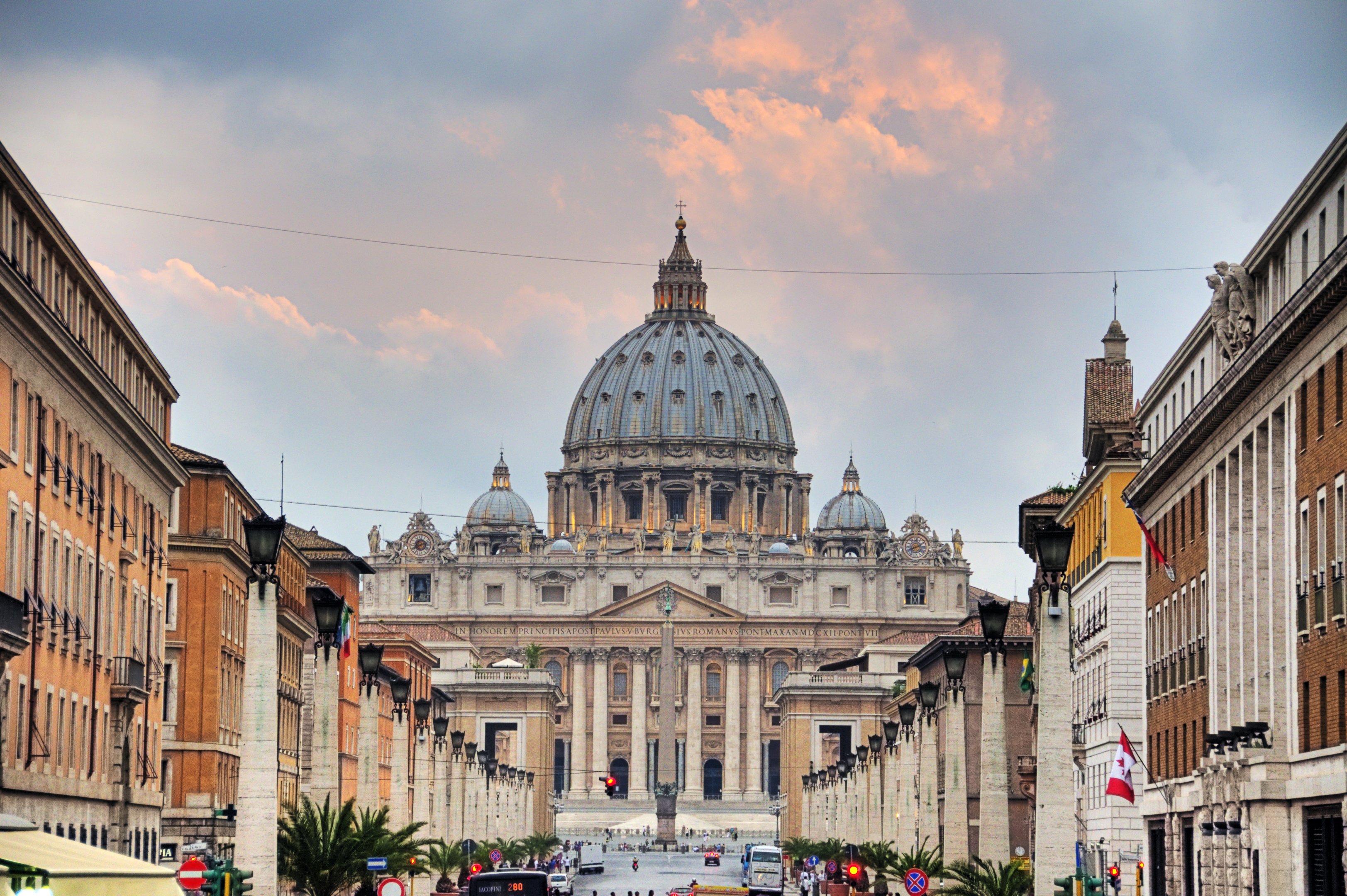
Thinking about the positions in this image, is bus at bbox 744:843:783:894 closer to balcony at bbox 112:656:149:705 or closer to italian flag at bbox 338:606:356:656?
italian flag at bbox 338:606:356:656

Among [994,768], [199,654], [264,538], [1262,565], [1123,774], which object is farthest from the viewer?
[199,654]

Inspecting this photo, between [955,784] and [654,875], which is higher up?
[955,784]

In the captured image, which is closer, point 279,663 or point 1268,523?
point 1268,523

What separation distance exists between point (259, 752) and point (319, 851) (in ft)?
40.5

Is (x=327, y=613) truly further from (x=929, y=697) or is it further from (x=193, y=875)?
(x=929, y=697)

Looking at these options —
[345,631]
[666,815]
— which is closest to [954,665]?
[345,631]

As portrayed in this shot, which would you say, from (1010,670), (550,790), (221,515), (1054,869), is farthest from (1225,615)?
(550,790)

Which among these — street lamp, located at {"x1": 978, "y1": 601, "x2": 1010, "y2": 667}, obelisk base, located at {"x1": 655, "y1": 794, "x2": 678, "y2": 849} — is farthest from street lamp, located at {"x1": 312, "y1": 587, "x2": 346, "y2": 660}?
obelisk base, located at {"x1": 655, "y1": 794, "x2": 678, "y2": 849}

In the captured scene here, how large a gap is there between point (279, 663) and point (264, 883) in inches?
1837

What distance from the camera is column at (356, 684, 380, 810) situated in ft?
167

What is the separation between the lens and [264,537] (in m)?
33.7

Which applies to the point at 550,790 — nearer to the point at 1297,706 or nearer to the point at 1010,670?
the point at 1010,670

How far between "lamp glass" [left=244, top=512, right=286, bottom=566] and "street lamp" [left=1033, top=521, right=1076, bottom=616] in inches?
386

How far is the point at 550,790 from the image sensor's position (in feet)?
650
